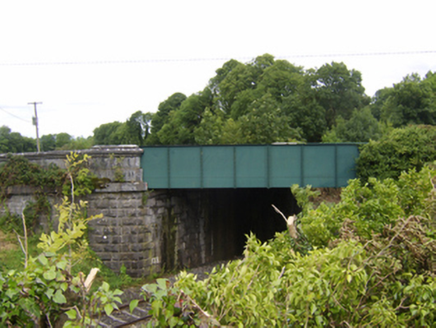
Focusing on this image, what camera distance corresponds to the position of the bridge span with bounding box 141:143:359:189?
1948 centimetres

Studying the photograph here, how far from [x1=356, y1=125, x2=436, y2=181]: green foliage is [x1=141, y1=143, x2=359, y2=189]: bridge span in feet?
2.32

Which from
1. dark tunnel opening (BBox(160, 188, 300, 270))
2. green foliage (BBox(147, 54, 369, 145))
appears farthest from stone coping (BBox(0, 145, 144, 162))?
green foliage (BBox(147, 54, 369, 145))

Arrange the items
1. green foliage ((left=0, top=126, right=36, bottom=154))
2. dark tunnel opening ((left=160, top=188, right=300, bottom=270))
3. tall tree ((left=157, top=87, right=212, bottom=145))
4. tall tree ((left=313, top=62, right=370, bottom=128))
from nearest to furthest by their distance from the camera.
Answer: dark tunnel opening ((left=160, top=188, right=300, bottom=270)) < tall tree ((left=313, top=62, right=370, bottom=128)) < tall tree ((left=157, top=87, right=212, bottom=145)) < green foliage ((left=0, top=126, right=36, bottom=154))

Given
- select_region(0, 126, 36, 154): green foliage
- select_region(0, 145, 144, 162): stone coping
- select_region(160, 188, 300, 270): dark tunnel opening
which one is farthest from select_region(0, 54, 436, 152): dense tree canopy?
select_region(0, 126, 36, 154): green foliage

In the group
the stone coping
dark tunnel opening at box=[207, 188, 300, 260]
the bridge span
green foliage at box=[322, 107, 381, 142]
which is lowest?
dark tunnel opening at box=[207, 188, 300, 260]

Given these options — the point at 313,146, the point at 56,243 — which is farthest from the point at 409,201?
the point at 313,146

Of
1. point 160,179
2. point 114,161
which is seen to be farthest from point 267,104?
point 114,161

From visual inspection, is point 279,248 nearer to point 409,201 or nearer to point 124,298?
point 409,201

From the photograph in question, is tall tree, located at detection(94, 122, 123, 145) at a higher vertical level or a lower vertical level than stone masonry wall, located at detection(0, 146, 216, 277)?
higher

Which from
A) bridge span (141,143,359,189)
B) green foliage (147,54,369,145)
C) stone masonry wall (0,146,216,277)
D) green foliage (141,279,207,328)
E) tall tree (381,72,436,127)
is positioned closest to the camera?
green foliage (141,279,207,328)

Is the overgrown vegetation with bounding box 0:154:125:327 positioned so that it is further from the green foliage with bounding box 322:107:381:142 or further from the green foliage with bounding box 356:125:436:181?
the green foliage with bounding box 322:107:381:142

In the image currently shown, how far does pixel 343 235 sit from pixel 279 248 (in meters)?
1.55

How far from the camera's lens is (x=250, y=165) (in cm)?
1959

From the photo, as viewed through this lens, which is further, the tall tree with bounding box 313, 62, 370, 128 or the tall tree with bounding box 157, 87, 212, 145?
the tall tree with bounding box 157, 87, 212, 145
